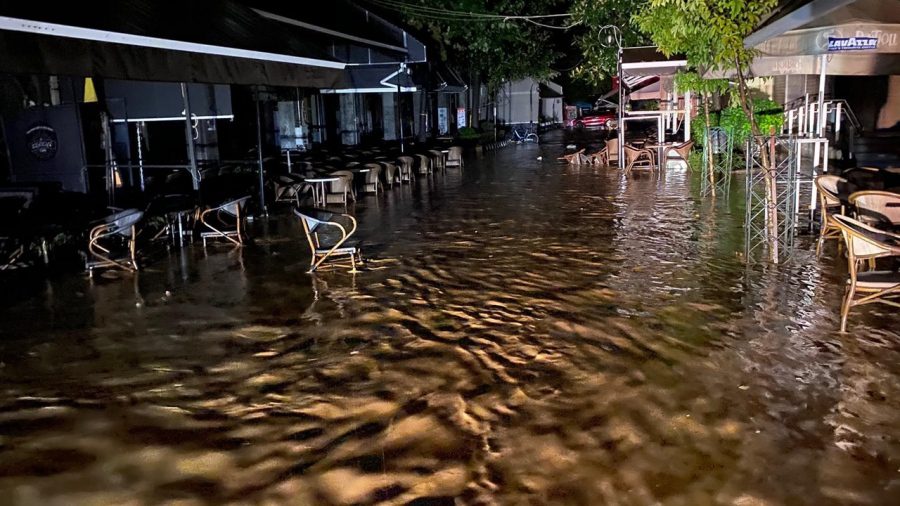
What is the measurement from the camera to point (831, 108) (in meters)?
15.2

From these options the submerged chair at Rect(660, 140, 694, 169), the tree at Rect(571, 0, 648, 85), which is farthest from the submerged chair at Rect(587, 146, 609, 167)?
the tree at Rect(571, 0, 648, 85)

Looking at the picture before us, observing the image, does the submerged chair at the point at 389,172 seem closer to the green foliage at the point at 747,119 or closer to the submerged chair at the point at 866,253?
the green foliage at the point at 747,119

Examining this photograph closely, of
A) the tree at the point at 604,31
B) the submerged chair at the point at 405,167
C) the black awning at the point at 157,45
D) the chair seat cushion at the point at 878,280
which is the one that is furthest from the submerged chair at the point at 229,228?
the tree at the point at 604,31

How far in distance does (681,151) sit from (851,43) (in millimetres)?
11209

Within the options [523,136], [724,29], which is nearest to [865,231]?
[724,29]

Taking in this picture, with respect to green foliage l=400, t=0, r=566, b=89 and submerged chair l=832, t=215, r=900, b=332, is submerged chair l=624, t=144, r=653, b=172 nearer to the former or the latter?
green foliage l=400, t=0, r=566, b=89

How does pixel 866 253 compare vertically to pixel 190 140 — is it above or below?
below

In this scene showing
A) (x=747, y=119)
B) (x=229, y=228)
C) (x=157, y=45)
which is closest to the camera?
(x=157, y=45)

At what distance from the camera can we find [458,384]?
16.9 feet

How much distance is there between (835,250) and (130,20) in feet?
25.8

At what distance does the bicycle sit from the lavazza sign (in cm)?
2903

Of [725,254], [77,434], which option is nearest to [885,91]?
[725,254]

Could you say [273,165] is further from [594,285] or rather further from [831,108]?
[831,108]

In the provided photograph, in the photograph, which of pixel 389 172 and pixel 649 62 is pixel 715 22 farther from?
pixel 389 172
